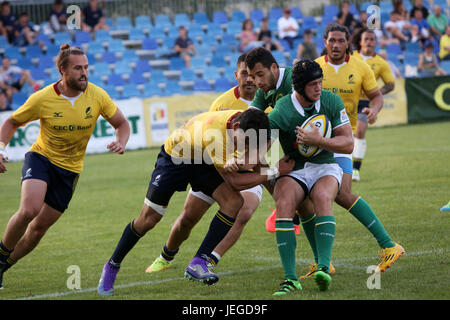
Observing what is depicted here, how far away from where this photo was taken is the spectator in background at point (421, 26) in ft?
80.1

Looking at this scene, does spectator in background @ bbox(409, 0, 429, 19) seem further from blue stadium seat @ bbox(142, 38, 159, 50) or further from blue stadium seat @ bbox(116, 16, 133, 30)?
blue stadium seat @ bbox(116, 16, 133, 30)

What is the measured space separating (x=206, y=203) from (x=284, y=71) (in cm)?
145

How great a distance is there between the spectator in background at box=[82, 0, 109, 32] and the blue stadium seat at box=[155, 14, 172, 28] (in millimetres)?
1944

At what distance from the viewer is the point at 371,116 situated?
862 cm

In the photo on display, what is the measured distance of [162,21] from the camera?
83.4 ft

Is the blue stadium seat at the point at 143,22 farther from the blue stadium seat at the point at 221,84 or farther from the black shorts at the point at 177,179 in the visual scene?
the black shorts at the point at 177,179

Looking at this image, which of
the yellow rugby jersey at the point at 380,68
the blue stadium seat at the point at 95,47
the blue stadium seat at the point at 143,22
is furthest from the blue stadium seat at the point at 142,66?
the yellow rugby jersey at the point at 380,68

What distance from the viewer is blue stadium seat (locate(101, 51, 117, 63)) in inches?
929

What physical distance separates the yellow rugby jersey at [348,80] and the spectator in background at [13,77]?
14.4 meters

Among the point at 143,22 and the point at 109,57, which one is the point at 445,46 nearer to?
the point at 143,22

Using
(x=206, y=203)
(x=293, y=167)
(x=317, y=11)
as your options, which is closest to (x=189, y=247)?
(x=206, y=203)

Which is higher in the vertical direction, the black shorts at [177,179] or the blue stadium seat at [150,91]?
Result: the black shorts at [177,179]

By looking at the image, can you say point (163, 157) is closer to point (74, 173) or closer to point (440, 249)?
point (74, 173)

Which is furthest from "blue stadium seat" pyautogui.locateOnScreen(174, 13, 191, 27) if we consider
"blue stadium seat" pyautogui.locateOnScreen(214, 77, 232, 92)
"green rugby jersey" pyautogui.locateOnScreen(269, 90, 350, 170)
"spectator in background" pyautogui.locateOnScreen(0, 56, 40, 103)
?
"green rugby jersey" pyautogui.locateOnScreen(269, 90, 350, 170)
